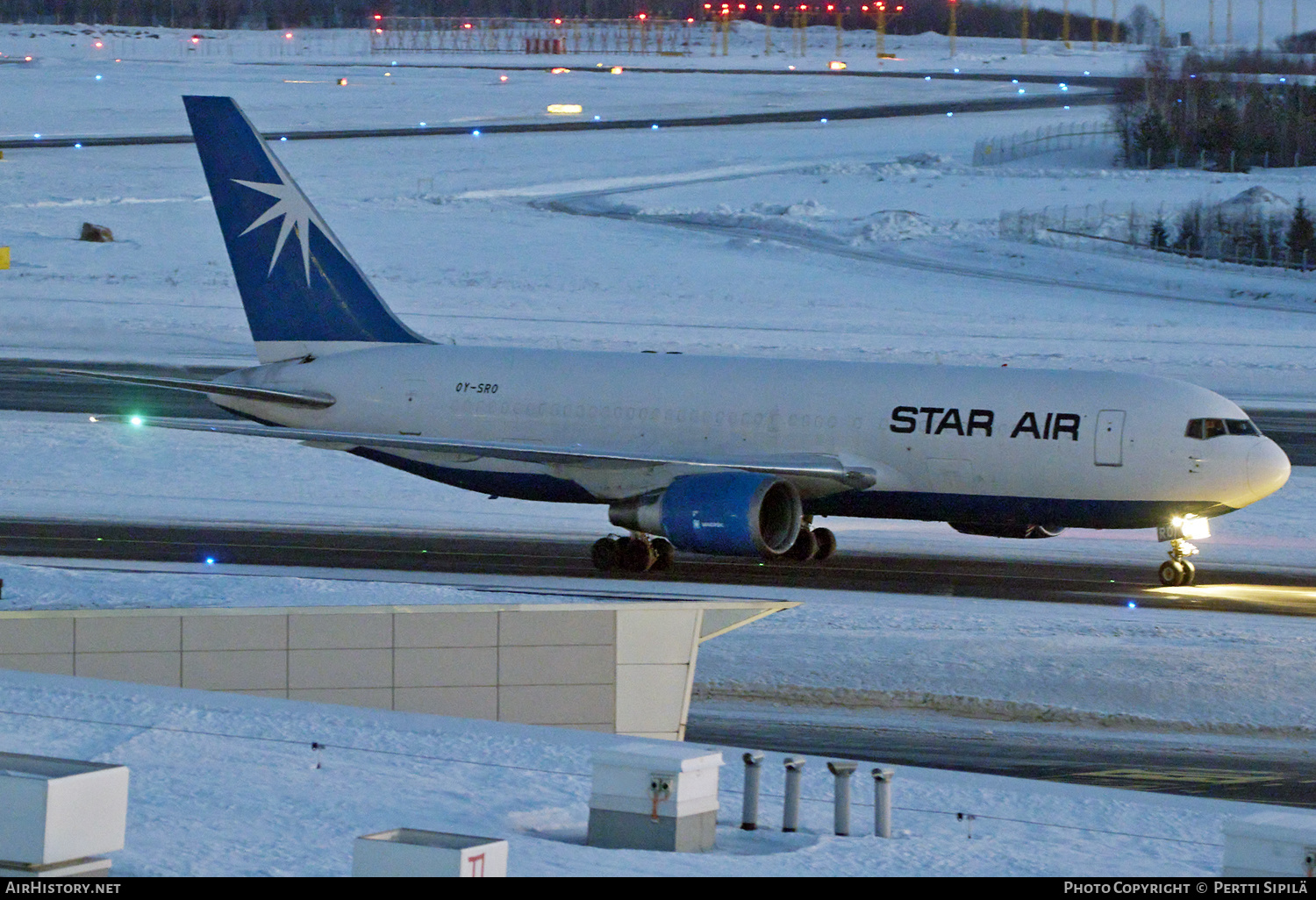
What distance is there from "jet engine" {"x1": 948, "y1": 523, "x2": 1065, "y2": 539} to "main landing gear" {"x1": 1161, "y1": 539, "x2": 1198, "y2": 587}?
192 centimetres

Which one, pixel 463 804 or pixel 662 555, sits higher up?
pixel 463 804

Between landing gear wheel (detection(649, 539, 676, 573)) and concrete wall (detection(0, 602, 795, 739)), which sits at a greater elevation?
concrete wall (detection(0, 602, 795, 739))

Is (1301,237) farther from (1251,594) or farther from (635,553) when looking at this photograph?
(635,553)

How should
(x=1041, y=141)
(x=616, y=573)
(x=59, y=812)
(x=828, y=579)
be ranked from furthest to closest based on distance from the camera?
(x=1041, y=141) < (x=616, y=573) < (x=828, y=579) < (x=59, y=812)

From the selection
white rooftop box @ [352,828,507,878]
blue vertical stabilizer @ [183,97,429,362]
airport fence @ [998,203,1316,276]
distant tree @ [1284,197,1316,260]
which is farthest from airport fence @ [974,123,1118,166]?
A: white rooftop box @ [352,828,507,878]

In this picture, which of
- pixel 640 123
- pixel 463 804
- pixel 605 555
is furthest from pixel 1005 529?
pixel 640 123

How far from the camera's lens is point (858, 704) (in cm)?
2603

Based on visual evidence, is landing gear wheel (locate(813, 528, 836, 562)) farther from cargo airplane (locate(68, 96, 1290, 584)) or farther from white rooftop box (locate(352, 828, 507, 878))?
white rooftop box (locate(352, 828, 507, 878))

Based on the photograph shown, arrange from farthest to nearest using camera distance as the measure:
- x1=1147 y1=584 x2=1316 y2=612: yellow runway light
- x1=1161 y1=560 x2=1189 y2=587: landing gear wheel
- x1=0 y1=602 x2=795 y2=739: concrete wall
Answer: x1=1161 y1=560 x2=1189 y2=587: landing gear wheel
x1=1147 y1=584 x2=1316 y2=612: yellow runway light
x1=0 y1=602 x2=795 y2=739: concrete wall

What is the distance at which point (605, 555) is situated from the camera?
34500mm

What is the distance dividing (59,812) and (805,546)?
24122 millimetres

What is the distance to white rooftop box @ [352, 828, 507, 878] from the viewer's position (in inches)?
469
